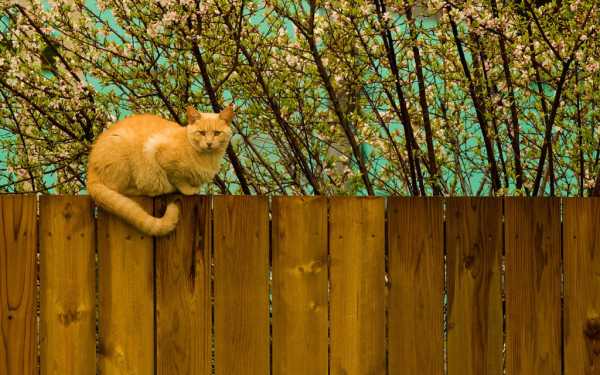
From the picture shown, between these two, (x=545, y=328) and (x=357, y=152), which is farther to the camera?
(x=357, y=152)

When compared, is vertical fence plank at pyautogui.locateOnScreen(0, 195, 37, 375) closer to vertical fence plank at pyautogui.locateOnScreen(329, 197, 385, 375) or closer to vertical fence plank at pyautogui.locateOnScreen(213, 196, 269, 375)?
vertical fence plank at pyautogui.locateOnScreen(213, 196, 269, 375)

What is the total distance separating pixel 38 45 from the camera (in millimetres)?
5215

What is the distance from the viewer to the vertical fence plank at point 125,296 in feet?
9.21

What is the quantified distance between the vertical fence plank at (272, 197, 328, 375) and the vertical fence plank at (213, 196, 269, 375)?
4cm

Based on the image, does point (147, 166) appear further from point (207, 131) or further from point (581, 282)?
point (581, 282)

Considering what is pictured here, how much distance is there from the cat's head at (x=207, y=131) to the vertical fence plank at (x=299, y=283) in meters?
0.43

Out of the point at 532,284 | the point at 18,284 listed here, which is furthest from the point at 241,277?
the point at 532,284

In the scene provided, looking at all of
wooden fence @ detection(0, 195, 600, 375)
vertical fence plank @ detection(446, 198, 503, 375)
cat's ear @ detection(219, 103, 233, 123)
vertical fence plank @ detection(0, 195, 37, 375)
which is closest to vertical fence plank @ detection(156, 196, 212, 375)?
wooden fence @ detection(0, 195, 600, 375)

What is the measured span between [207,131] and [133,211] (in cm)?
54

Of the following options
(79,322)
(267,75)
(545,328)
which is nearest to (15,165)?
(267,75)

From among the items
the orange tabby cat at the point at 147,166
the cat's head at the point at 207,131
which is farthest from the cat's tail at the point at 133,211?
the cat's head at the point at 207,131

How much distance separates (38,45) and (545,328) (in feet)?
12.4

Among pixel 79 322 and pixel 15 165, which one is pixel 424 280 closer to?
pixel 79 322

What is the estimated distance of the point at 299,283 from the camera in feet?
9.30
